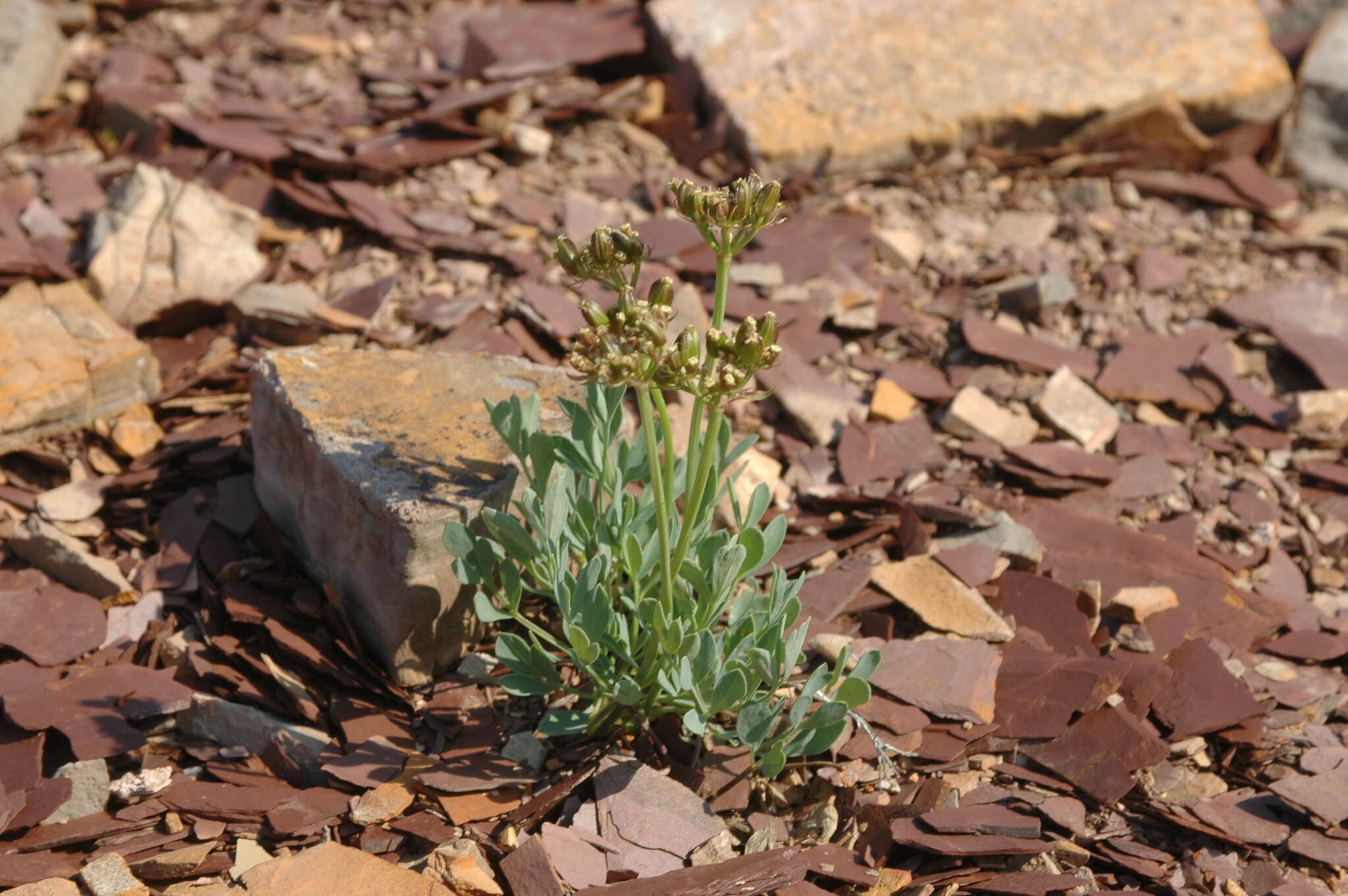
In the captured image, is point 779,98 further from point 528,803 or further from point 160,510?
point 528,803

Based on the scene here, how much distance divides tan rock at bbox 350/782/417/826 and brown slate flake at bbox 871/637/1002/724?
4.29 feet

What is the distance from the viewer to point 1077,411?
4.34m

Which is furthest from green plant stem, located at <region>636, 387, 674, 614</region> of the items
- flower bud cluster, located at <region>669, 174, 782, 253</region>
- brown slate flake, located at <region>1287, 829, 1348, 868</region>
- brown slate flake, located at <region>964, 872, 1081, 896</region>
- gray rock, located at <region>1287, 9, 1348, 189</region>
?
gray rock, located at <region>1287, 9, 1348, 189</region>

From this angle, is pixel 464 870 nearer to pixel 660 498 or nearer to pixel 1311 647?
pixel 660 498

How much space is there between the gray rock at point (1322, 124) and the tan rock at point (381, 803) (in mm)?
5378

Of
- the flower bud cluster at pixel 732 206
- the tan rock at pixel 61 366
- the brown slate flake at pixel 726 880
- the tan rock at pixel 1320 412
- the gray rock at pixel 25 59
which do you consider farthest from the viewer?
the gray rock at pixel 25 59

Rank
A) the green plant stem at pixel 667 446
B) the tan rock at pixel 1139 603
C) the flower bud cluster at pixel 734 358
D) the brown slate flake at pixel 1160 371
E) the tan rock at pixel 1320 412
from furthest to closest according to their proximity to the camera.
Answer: the brown slate flake at pixel 1160 371 → the tan rock at pixel 1320 412 → the tan rock at pixel 1139 603 → the green plant stem at pixel 667 446 → the flower bud cluster at pixel 734 358

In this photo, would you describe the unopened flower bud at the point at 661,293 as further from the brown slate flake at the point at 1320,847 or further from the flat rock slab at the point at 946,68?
the flat rock slab at the point at 946,68

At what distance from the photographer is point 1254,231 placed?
17.9 feet

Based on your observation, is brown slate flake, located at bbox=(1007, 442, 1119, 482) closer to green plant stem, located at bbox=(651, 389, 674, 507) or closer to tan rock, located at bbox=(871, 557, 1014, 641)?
tan rock, located at bbox=(871, 557, 1014, 641)

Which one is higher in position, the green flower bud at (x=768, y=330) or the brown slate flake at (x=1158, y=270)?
the green flower bud at (x=768, y=330)

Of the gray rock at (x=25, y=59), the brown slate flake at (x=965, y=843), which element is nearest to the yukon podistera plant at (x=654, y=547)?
the brown slate flake at (x=965, y=843)

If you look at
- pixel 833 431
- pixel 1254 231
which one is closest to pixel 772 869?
pixel 833 431

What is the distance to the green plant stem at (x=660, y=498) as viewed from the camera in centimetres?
248
